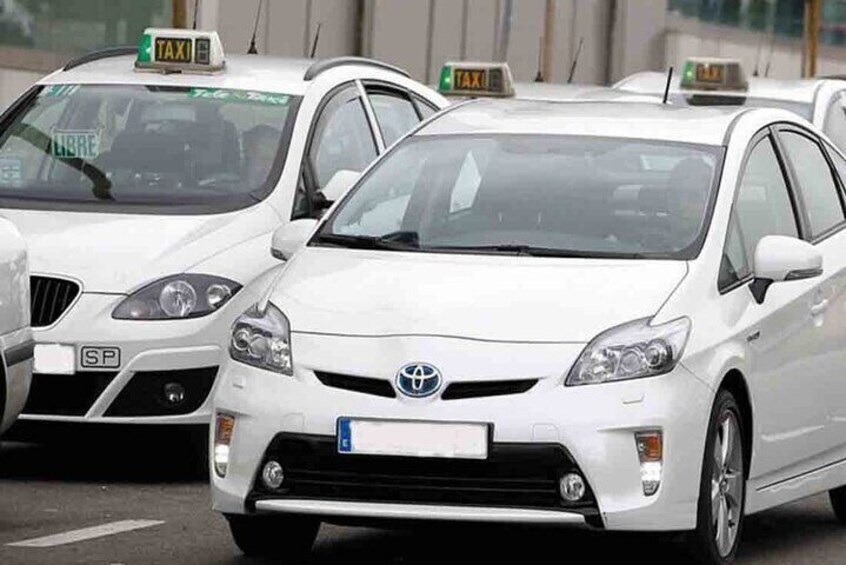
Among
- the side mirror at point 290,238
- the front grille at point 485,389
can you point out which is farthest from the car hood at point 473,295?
the side mirror at point 290,238

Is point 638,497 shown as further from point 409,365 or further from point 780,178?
point 780,178

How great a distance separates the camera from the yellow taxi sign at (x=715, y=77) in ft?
58.0

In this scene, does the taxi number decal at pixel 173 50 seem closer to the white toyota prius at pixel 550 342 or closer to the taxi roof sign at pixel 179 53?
the taxi roof sign at pixel 179 53

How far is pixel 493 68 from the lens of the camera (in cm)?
1664

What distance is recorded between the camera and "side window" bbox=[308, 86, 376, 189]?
1250 cm

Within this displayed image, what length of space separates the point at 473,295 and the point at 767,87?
9.72 meters

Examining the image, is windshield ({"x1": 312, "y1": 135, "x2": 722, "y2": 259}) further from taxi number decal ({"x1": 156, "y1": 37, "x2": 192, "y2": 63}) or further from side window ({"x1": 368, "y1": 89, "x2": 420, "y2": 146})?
side window ({"x1": 368, "y1": 89, "x2": 420, "y2": 146})

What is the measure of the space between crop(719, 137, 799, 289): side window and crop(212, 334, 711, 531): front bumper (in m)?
0.80

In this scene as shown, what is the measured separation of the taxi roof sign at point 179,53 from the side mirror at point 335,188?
104 cm

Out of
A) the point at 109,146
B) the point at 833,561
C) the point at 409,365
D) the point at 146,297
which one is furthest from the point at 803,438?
the point at 109,146

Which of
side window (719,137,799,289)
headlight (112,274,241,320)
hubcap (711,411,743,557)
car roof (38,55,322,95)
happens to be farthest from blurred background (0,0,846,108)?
hubcap (711,411,743,557)

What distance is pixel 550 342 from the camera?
8.32 metres

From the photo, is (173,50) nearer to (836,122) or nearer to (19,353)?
(19,353)

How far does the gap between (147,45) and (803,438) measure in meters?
4.60
